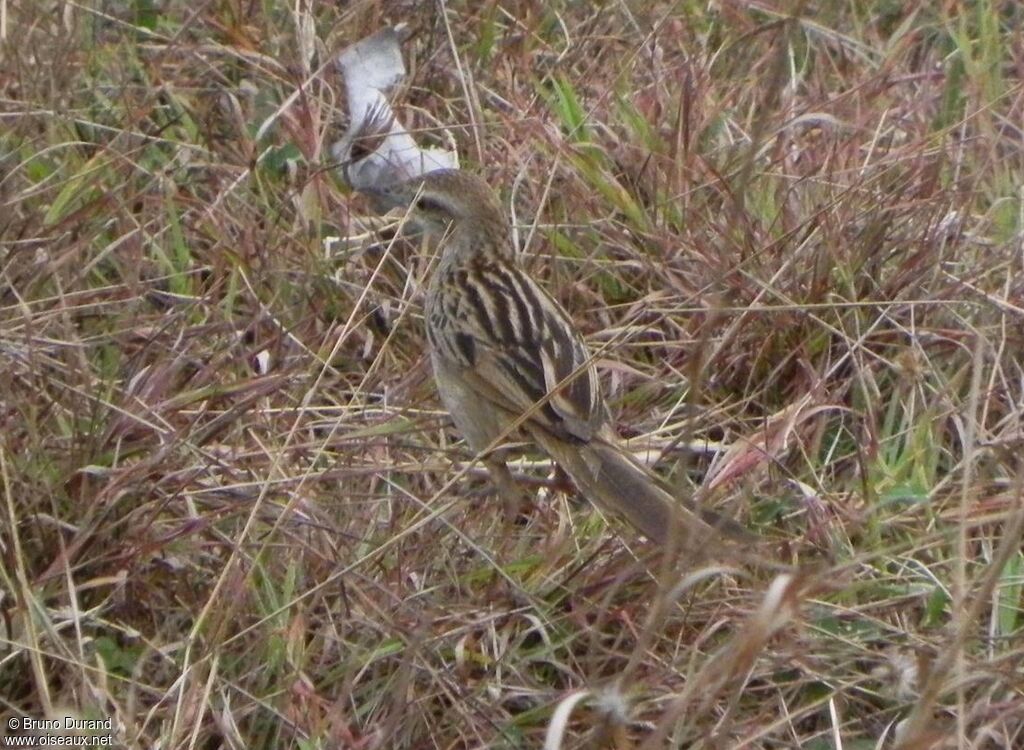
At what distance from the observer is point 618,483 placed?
4555 mm

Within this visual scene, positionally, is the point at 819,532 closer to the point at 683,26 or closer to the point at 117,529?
the point at 117,529

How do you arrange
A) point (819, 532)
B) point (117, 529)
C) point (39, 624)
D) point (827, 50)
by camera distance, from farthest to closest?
point (827, 50) < point (819, 532) < point (117, 529) < point (39, 624)

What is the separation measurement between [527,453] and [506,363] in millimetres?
369

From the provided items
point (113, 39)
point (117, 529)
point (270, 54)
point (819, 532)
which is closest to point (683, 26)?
point (270, 54)

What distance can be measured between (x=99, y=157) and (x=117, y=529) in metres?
1.88

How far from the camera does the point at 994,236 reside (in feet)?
19.6

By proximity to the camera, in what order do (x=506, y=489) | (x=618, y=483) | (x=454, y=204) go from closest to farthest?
(x=618, y=483)
(x=506, y=489)
(x=454, y=204)

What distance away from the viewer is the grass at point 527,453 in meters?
4.22

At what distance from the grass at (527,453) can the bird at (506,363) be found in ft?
0.55

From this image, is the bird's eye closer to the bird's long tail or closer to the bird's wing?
the bird's wing

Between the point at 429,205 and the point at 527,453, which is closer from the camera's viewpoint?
the point at 527,453

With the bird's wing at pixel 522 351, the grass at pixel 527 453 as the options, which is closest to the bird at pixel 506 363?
the bird's wing at pixel 522 351

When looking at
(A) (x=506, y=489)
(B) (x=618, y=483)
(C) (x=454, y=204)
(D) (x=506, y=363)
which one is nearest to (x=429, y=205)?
(C) (x=454, y=204)

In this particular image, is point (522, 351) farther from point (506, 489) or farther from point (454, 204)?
point (454, 204)
